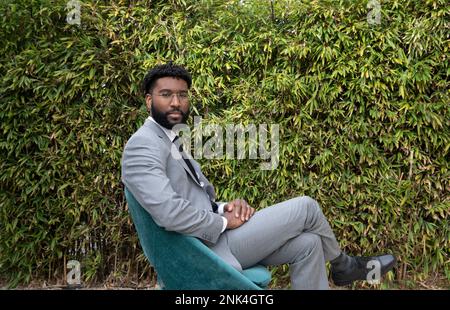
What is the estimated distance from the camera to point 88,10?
3.66 meters

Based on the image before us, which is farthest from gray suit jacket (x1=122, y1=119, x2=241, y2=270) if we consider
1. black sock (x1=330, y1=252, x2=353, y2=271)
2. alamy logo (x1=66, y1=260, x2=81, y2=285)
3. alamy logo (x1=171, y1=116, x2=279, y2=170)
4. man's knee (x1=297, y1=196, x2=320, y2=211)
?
alamy logo (x1=66, y1=260, x2=81, y2=285)

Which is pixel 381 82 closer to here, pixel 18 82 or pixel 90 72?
pixel 90 72

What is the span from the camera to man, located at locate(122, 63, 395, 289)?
2.06 metres

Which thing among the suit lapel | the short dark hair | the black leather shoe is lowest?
the black leather shoe

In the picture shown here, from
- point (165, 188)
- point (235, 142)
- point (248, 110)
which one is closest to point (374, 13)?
point (248, 110)

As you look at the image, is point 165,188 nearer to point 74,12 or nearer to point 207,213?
point 207,213

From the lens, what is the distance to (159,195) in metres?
2.02

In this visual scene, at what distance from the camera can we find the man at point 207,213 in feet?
6.75

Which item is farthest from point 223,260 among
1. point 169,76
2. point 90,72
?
point 90,72

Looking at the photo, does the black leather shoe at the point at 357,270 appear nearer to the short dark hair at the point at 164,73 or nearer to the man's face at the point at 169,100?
the man's face at the point at 169,100

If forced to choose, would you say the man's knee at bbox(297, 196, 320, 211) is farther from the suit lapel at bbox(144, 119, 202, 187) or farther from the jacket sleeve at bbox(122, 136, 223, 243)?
the suit lapel at bbox(144, 119, 202, 187)

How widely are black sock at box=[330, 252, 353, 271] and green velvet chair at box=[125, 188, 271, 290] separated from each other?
49 cm

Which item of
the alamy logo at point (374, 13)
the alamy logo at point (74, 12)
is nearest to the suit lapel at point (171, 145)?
the alamy logo at point (74, 12)

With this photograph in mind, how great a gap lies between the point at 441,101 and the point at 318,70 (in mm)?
911
